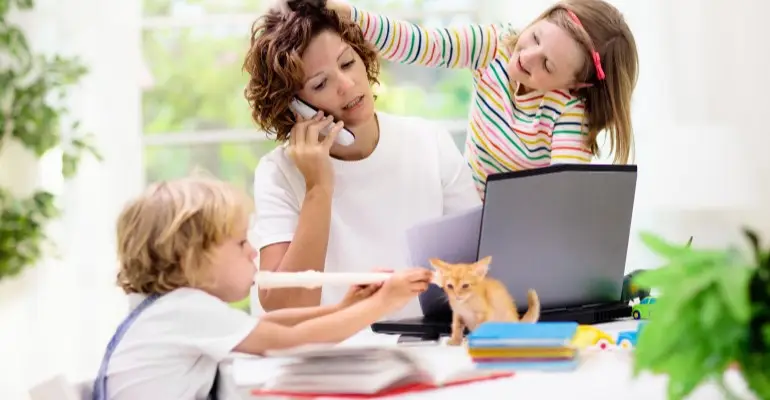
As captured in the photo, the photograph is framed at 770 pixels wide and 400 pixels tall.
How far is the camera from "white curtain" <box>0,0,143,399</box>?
10.9 ft

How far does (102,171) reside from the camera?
11.3 ft

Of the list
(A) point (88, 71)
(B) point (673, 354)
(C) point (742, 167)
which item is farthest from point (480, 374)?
(A) point (88, 71)

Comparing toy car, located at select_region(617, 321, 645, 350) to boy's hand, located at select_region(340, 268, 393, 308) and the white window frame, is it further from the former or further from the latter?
the white window frame

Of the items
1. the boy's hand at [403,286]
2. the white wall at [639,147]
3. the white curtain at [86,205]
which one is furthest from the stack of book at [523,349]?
the white curtain at [86,205]

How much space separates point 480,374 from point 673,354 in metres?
0.46

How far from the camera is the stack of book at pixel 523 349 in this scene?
1096 mm

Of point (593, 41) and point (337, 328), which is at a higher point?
point (593, 41)

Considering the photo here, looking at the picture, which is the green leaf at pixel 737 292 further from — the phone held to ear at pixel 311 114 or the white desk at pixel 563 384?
the phone held to ear at pixel 311 114

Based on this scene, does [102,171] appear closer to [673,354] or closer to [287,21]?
[287,21]

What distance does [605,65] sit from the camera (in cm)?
161

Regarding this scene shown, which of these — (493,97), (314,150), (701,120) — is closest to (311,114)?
(314,150)

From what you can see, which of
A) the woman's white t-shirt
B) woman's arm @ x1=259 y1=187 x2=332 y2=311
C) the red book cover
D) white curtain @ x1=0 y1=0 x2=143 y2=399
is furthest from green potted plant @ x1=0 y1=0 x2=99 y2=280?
the red book cover

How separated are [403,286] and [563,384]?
0.95 ft

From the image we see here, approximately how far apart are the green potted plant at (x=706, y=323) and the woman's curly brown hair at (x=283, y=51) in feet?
3.43
